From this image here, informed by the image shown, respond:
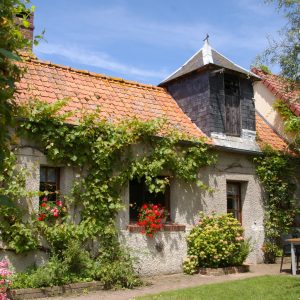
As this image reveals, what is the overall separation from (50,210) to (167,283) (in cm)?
306

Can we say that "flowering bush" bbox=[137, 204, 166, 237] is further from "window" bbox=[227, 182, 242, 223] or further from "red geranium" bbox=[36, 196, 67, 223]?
"window" bbox=[227, 182, 242, 223]

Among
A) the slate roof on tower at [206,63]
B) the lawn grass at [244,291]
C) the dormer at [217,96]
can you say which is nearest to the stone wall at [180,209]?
the dormer at [217,96]

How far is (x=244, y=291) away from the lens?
8.49 meters

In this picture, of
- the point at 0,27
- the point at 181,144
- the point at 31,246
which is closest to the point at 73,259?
the point at 31,246

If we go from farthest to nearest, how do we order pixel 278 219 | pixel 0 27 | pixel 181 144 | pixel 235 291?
pixel 278 219
pixel 181 144
pixel 235 291
pixel 0 27

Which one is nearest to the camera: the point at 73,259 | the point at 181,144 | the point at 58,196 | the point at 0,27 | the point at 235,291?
the point at 0,27

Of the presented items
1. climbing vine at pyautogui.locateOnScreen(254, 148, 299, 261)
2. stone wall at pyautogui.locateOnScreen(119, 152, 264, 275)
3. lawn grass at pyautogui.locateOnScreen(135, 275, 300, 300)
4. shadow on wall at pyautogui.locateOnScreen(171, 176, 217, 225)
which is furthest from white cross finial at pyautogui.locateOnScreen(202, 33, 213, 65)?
lawn grass at pyautogui.locateOnScreen(135, 275, 300, 300)

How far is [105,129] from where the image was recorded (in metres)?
10.3

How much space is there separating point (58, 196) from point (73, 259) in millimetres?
1487

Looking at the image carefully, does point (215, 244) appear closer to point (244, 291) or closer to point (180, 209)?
point (180, 209)

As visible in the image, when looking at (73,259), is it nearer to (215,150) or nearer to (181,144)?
(181,144)

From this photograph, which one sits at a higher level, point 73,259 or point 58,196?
point 58,196

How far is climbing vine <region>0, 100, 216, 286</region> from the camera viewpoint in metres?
9.38

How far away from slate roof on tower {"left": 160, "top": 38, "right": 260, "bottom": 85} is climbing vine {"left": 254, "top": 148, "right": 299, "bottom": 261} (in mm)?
2723
